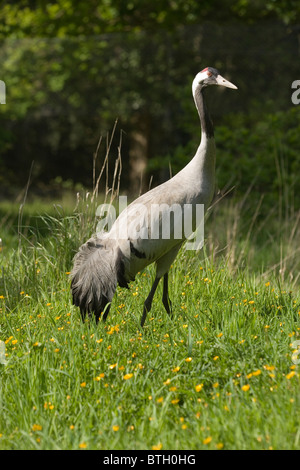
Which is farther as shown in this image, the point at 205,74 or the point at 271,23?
the point at 271,23

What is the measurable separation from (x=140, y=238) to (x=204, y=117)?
942 mm

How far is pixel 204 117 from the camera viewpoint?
421 cm

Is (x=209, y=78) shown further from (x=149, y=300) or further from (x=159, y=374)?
(x=159, y=374)

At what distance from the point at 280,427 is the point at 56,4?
11720 mm

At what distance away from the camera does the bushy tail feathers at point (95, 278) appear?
13.4 ft

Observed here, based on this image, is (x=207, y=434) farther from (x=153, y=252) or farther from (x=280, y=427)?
(x=153, y=252)

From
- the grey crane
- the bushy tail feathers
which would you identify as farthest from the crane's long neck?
the bushy tail feathers

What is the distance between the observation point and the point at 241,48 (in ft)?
37.5

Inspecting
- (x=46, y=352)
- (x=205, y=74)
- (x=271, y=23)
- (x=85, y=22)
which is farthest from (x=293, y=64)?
(x=46, y=352)

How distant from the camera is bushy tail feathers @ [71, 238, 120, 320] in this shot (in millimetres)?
4094

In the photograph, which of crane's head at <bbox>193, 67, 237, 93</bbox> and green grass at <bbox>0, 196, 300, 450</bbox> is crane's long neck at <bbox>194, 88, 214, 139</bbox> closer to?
crane's head at <bbox>193, 67, 237, 93</bbox>

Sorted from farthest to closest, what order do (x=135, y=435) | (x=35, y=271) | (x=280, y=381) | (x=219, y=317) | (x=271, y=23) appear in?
(x=271, y=23) → (x=35, y=271) → (x=219, y=317) → (x=280, y=381) → (x=135, y=435)

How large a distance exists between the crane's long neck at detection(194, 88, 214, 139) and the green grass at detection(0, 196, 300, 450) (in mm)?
1175

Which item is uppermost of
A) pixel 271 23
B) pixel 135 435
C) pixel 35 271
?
pixel 271 23
